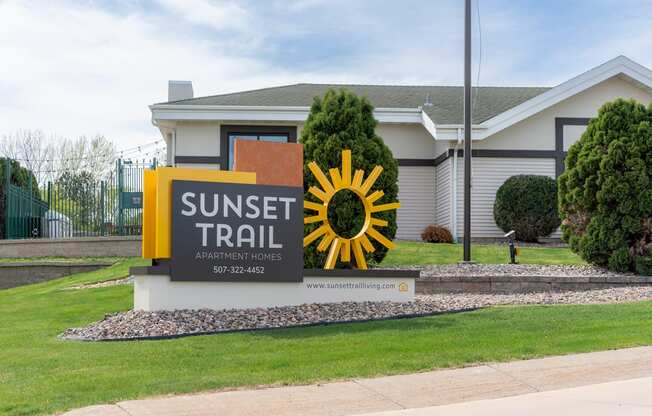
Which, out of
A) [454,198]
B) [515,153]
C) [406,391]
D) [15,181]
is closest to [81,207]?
[15,181]

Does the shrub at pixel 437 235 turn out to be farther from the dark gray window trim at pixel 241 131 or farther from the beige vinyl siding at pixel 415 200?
the dark gray window trim at pixel 241 131

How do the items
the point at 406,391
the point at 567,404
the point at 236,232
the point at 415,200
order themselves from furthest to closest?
the point at 415,200
the point at 236,232
the point at 406,391
the point at 567,404

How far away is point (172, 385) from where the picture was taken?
7480 millimetres

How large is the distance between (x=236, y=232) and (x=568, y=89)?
15.9m

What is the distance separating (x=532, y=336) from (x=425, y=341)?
4.29 feet

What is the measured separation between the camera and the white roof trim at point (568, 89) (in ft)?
80.3

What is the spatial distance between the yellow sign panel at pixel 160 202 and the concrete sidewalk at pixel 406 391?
15.2 feet

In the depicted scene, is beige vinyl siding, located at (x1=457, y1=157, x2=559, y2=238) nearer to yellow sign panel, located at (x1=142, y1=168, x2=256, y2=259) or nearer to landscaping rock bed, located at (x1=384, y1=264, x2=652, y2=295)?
landscaping rock bed, located at (x1=384, y1=264, x2=652, y2=295)

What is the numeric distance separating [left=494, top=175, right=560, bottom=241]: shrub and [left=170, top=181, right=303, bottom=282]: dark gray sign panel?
13.0 metres

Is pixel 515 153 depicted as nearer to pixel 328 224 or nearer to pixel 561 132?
pixel 561 132

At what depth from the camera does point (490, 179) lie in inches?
993

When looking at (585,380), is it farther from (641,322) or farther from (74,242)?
(74,242)

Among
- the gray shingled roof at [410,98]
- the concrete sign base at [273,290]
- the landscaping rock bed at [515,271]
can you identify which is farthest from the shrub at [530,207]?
the concrete sign base at [273,290]

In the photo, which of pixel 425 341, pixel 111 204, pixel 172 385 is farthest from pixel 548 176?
pixel 172 385
